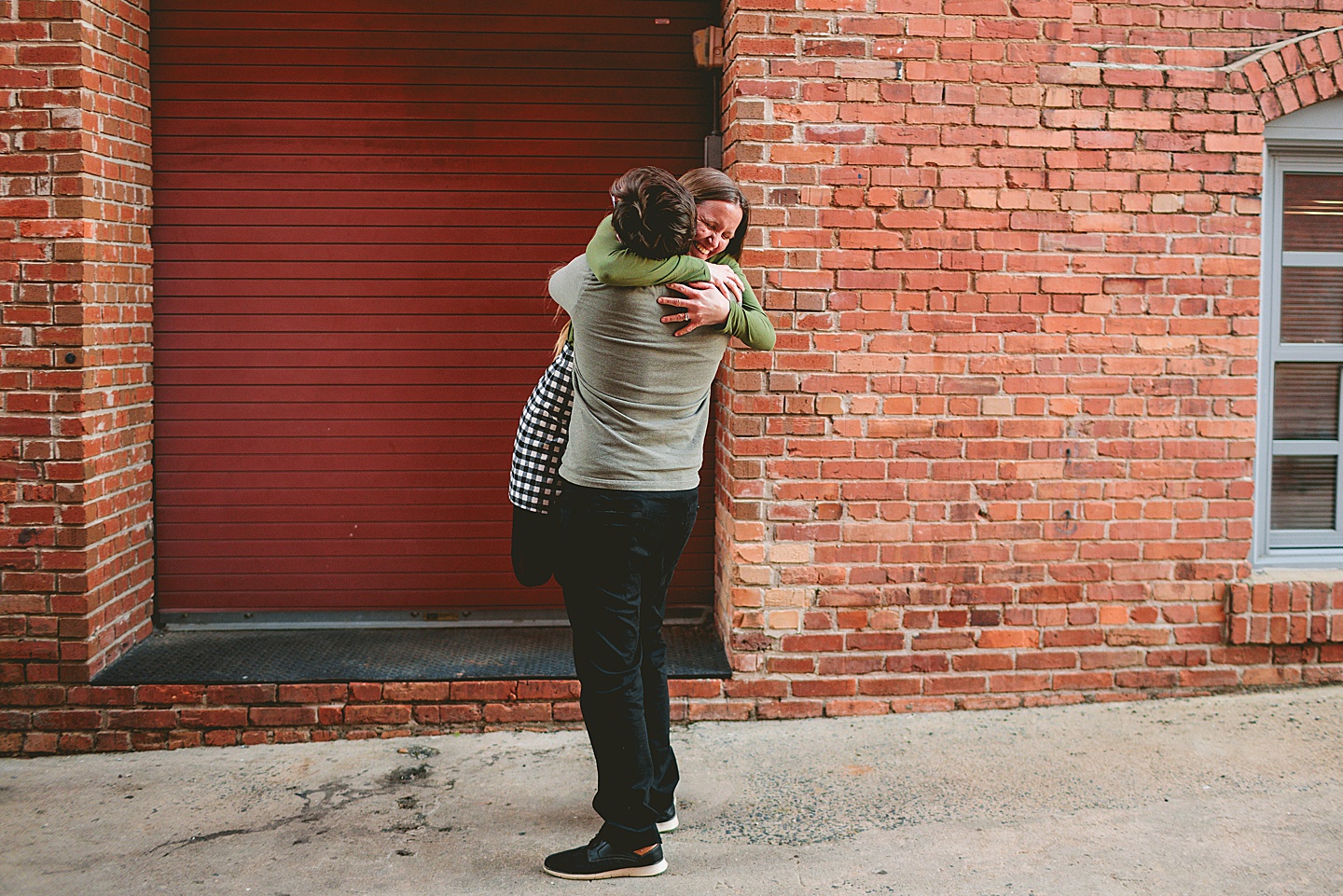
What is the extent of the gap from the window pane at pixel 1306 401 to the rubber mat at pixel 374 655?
2.72 m

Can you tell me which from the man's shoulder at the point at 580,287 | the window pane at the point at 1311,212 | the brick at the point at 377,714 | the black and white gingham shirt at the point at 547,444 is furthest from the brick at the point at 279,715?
the window pane at the point at 1311,212

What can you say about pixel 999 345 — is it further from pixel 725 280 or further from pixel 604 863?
pixel 604 863

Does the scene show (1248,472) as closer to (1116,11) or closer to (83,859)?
(1116,11)

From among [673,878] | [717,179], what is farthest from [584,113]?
[673,878]

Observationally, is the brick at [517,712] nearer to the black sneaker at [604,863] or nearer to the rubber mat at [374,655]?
the rubber mat at [374,655]

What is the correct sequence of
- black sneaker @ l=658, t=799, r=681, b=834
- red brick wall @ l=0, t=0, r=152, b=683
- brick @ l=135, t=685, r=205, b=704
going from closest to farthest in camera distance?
black sneaker @ l=658, t=799, r=681, b=834 < red brick wall @ l=0, t=0, r=152, b=683 < brick @ l=135, t=685, r=205, b=704

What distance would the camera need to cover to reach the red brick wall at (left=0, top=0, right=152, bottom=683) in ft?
13.3

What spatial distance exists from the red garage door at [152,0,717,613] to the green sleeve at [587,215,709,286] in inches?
72.9

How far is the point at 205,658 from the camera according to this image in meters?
4.46

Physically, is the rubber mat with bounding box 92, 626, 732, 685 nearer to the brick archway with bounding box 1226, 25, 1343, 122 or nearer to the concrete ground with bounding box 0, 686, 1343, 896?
the concrete ground with bounding box 0, 686, 1343, 896

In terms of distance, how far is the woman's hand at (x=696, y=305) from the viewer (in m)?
Answer: 3.00

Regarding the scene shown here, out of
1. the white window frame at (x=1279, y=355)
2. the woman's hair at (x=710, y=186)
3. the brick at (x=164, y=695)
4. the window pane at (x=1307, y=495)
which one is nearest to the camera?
the woman's hair at (x=710, y=186)

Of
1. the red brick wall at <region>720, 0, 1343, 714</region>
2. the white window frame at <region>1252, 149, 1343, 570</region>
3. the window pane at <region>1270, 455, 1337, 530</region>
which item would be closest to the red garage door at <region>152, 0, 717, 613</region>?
the red brick wall at <region>720, 0, 1343, 714</region>

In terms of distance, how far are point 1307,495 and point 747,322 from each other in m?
3.15
